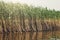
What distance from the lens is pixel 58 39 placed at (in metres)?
4.30

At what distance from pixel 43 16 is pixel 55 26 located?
31 cm

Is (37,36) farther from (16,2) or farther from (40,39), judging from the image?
(16,2)

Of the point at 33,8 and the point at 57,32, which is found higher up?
the point at 33,8

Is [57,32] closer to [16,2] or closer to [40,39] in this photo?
[40,39]

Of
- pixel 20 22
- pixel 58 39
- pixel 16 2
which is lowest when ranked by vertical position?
pixel 58 39

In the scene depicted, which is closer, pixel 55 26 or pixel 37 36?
pixel 37 36

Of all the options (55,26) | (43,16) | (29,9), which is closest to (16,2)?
(29,9)

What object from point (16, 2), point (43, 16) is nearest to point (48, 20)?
point (43, 16)

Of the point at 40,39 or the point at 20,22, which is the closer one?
the point at 40,39

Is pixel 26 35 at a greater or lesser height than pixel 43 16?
lesser

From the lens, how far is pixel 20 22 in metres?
4.52

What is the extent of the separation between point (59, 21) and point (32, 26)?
58 centimetres

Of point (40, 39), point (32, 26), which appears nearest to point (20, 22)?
point (32, 26)

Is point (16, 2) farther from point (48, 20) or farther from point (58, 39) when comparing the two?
point (58, 39)
